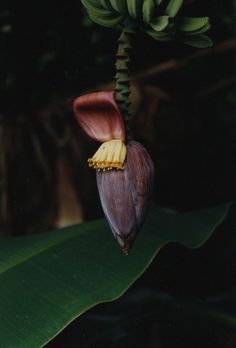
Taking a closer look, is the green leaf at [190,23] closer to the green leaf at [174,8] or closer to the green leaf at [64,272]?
the green leaf at [174,8]

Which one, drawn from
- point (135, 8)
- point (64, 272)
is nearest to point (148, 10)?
point (135, 8)

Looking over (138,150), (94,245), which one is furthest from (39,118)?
(138,150)

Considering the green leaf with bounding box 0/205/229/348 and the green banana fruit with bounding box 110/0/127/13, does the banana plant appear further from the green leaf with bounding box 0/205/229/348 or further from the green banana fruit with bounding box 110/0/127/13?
the green leaf with bounding box 0/205/229/348

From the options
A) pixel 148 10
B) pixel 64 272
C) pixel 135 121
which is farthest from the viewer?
pixel 135 121

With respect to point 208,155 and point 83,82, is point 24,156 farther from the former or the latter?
point 208,155

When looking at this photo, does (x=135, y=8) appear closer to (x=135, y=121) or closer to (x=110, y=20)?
(x=110, y=20)

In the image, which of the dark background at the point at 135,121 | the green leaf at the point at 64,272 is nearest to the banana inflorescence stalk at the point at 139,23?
the green leaf at the point at 64,272
